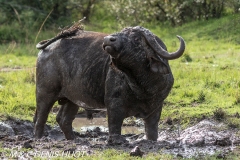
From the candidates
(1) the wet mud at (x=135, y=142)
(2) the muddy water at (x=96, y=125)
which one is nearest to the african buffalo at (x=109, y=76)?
(1) the wet mud at (x=135, y=142)

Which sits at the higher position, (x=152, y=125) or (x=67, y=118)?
(x=152, y=125)

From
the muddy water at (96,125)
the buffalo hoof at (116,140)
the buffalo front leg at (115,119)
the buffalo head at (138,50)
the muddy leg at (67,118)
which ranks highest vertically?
the buffalo head at (138,50)

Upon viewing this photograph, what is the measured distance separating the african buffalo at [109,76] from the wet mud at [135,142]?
17.4 inches

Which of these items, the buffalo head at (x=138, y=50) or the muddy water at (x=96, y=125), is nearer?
the buffalo head at (x=138, y=50)

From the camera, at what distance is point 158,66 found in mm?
7289

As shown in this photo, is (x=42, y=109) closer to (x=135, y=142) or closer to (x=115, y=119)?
(x=115, y=119)

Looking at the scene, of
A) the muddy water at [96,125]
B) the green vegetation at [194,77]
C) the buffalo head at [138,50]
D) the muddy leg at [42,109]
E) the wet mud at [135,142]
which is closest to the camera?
the wet mud at [135,142]

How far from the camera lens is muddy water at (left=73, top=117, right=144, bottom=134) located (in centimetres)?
1047

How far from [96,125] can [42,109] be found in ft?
7.30

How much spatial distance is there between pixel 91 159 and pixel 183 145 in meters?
1.66

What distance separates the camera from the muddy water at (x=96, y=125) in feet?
34.3

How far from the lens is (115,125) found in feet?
25.3

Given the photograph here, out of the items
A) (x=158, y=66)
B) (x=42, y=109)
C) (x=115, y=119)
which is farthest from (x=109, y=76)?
(x=42, y=109)

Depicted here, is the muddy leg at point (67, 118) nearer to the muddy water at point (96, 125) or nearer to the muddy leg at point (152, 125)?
the muddy water at point (96, 125)
